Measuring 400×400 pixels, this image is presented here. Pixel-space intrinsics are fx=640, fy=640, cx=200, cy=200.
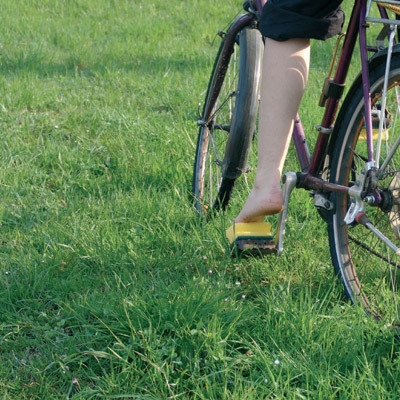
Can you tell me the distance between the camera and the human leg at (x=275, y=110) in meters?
2.07

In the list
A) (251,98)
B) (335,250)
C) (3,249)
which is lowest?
(3,249)

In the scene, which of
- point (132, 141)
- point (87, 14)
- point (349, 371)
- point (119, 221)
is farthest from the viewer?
point (87, 14)

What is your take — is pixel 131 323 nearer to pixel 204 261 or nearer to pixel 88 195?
pixel 204 261

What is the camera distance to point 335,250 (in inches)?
87.4

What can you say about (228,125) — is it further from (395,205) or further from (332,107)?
(395,205)

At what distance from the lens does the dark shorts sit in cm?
199

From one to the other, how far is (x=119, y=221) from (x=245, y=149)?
0.64m

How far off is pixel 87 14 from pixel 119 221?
4185mm

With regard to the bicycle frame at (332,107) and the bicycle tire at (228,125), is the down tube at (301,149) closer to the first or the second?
the bicycle frame at (332,107)

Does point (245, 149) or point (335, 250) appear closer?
point (335, 250)

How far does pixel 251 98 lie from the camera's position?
2520 mm

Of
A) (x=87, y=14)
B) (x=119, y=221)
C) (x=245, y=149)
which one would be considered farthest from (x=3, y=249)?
(x=87, y=14)

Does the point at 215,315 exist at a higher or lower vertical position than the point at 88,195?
higher

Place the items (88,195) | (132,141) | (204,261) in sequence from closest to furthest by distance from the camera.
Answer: (204,261)
(88,195)
(132,141)
